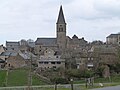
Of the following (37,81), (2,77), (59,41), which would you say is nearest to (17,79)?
(2,77)

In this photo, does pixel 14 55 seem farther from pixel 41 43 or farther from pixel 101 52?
pixel 41 43

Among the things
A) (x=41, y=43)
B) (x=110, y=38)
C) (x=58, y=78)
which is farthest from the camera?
(x=110, y=38)

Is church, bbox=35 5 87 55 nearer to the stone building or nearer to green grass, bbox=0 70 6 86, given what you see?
the stone building

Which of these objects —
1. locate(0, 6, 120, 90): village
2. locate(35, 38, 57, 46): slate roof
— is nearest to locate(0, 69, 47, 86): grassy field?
locate(0, 6, 120, 90): village

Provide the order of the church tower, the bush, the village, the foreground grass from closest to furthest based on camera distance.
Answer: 1. the foreground grass
2. the bush
3. the village
4. the church tower

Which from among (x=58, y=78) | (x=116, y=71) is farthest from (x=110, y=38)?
(x=58, y=78)

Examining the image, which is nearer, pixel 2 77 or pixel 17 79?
pixel 17 79

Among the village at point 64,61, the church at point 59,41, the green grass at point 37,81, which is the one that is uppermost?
the church at point 59,41

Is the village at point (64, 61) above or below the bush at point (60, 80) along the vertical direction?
above

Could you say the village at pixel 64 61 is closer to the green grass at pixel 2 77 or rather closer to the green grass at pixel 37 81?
the green grass at pixel 37 81

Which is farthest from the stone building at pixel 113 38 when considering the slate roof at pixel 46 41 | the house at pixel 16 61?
the house at pixel 16 61

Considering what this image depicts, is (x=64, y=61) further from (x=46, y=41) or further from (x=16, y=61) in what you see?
(x=46, y=41)

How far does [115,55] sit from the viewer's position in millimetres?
109312

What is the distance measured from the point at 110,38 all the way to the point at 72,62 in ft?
284
